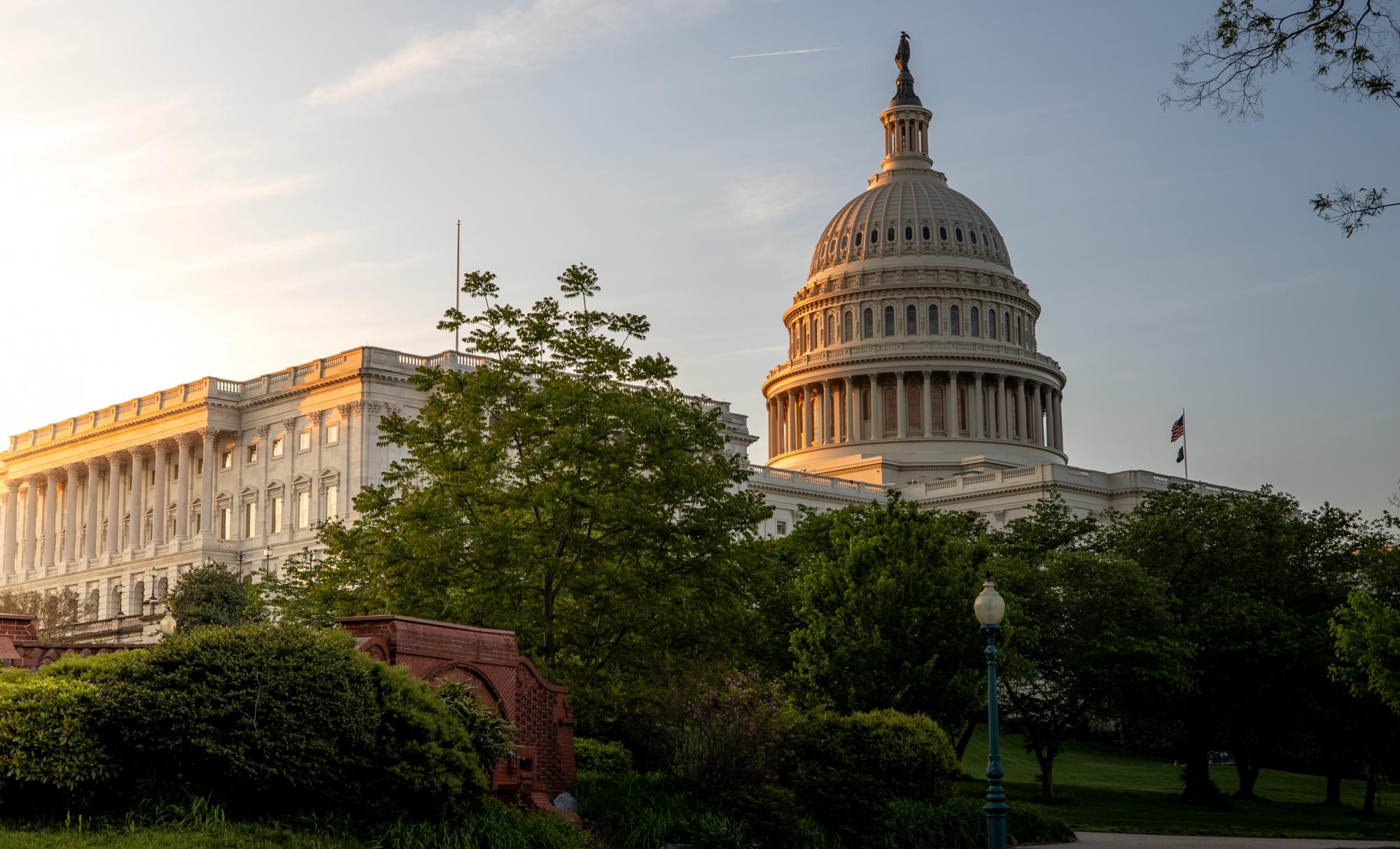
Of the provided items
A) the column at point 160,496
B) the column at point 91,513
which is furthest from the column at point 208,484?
the column at point 91,513

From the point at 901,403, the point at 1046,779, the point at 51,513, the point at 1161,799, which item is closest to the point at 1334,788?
the point at 1161,799

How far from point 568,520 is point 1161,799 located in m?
30.6

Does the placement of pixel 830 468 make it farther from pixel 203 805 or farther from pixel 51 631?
pixel 203 805

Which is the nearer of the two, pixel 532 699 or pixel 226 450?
pixel 532 699

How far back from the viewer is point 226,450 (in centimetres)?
11781

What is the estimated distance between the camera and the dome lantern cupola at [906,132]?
6909 inches

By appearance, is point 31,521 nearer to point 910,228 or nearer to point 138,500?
point 138,500

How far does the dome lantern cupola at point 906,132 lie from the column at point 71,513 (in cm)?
8321

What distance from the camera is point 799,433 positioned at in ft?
543

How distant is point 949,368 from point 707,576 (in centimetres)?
12001

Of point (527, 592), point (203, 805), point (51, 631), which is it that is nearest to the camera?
point (203, 805)

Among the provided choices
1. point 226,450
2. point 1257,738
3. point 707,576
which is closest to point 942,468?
point 226,450

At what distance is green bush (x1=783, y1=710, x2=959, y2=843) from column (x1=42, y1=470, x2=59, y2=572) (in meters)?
104

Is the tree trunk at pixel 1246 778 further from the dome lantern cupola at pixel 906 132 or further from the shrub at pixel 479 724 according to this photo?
the dome lantern cupola at pixel 906 132
